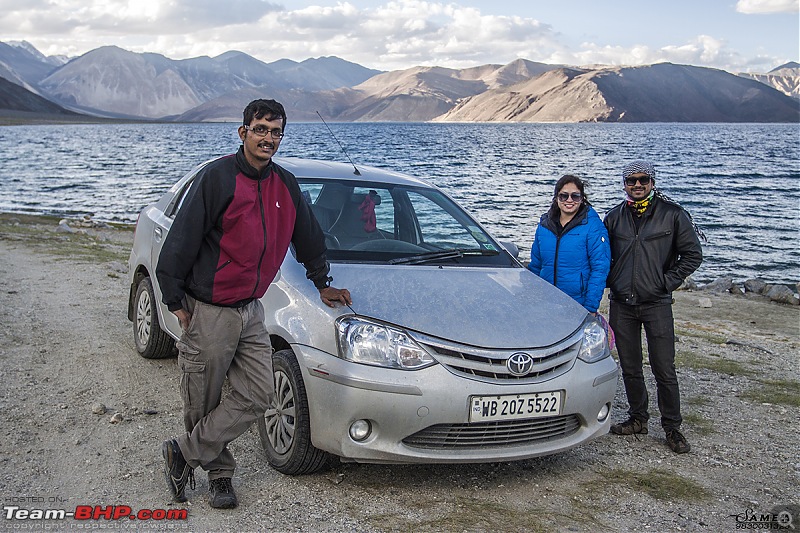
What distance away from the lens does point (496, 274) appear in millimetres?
4992

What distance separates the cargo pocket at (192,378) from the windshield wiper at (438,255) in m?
1.55

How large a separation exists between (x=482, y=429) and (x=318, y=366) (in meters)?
0.91

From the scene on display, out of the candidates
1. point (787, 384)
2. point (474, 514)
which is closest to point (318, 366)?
point (474, 514)

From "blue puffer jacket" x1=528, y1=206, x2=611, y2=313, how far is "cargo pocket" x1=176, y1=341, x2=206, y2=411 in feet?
8.61

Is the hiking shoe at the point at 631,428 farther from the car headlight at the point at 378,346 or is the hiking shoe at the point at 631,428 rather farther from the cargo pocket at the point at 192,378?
the cargo pocket at the point at 192,378

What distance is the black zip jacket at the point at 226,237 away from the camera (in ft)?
11.7

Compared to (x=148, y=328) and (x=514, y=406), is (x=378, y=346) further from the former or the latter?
(x=148, y=328)

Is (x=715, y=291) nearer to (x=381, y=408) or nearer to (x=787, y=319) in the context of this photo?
(x=787, y=319)

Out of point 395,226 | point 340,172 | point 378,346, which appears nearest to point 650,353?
point 395,226

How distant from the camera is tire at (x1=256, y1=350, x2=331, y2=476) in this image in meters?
4.11

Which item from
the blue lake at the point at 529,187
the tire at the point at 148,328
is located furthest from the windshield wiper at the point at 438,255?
the blue lake at the point at 529,187

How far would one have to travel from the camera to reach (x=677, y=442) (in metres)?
5.14

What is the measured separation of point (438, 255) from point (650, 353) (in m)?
1.63

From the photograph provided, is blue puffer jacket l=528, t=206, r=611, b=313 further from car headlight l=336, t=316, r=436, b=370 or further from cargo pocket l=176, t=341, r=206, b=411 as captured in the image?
cargo pocket l=176, t=341, r=206, b=411
